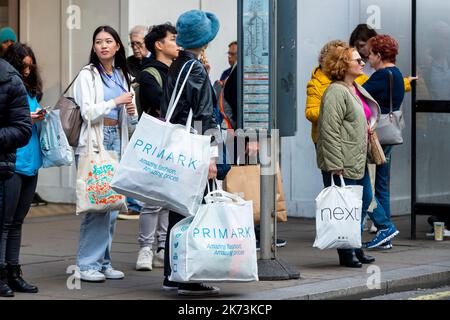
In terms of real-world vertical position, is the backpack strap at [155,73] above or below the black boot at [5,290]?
above

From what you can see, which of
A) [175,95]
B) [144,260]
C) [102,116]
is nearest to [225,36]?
[144,260]

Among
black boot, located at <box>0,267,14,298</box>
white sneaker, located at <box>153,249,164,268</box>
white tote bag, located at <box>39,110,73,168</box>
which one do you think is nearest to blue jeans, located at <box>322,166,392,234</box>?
white sneaker, located at <box>153,249,164,268</box>

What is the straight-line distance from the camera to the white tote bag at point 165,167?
7684 mm

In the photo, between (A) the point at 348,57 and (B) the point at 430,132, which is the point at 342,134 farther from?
(B) the point at 430,132

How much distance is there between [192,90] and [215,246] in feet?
3.82

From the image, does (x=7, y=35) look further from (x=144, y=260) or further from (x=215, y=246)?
(x=215, y=246)

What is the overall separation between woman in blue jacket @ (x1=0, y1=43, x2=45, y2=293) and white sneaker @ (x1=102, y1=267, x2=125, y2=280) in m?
0.83

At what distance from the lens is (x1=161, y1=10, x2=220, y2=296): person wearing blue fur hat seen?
805 cm

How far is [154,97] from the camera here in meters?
9.55

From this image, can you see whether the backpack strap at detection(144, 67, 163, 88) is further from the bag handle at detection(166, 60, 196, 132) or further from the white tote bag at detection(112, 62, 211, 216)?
the white tote bag at detection(112, 62, 211, 216)

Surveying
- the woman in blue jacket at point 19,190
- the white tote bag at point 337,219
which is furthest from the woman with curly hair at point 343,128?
the woman in blue jacket at point 19,190

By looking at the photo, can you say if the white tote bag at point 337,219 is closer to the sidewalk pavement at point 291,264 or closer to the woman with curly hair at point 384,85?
the sidewalk pavement at point 291,264

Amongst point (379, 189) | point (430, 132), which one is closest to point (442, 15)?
point (430, 132)
